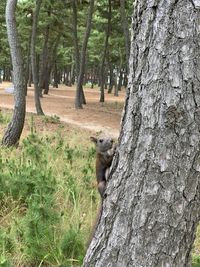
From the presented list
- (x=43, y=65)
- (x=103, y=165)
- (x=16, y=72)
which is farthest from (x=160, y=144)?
(x=43, y=65)

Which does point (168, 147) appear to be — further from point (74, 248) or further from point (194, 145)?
point (74, 248)

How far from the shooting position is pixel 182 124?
2854mm

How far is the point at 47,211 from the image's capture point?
16.5 feet

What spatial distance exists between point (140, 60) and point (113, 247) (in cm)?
130

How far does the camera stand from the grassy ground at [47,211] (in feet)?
15.0

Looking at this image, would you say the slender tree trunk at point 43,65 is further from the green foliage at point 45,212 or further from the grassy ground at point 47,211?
the green foliage at point 45,212

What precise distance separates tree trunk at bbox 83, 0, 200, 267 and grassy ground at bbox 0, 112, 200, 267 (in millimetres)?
1306

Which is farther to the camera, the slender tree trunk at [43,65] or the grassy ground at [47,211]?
the slender tree trunk at [43,65]

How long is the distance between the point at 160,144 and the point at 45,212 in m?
2.47

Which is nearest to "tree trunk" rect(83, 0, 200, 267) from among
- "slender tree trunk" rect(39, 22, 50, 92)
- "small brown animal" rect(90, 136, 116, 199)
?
"small brown animal" rect(90, 136, 116, 199)

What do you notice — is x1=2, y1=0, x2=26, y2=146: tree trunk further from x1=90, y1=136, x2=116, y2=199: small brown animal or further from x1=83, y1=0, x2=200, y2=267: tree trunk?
x1=83, y1=0, x2=200, y2=267: tree trunk

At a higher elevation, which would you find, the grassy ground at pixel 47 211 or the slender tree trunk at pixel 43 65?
the slender tree trunk at pixel 43 65

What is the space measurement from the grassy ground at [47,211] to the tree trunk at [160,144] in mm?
1306

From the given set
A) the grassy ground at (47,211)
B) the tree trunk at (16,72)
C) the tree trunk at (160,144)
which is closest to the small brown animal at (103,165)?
the tree trunk at (160,144)
